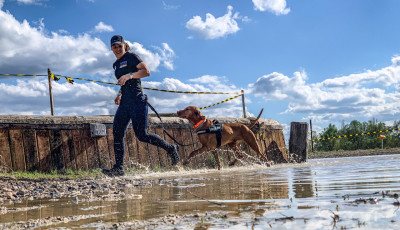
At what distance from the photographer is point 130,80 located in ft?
21.4

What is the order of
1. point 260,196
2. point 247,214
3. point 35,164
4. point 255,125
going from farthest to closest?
point 255,125 < point 35,164 < point 260,196 < point 247,214

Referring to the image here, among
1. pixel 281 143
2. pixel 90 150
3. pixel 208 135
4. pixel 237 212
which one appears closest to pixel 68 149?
pixel 90 150

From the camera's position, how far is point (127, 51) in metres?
6.77

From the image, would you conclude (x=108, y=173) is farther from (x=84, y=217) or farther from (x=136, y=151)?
(x=84, y=217)

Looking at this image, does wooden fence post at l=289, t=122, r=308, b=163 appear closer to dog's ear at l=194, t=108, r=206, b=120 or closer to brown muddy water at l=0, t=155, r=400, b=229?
dog's ear at l=194, t=108, r=206, b=120

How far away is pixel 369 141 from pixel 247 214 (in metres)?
19.7

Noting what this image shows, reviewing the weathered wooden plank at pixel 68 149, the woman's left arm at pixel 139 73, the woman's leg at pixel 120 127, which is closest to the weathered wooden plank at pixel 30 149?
the weathered wooden plank at pixel 68 149

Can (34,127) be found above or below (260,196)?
above

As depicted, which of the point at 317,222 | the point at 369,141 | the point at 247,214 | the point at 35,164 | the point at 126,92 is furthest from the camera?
the point at 369,141

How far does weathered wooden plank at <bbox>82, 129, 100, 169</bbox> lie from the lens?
24.5ft

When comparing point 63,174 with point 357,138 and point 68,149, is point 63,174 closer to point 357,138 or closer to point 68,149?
point 68,149

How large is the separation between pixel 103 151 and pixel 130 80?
71.1 inches

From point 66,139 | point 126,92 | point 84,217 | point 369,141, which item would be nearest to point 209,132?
point 126,92

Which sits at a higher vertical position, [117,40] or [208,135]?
[117,40]
